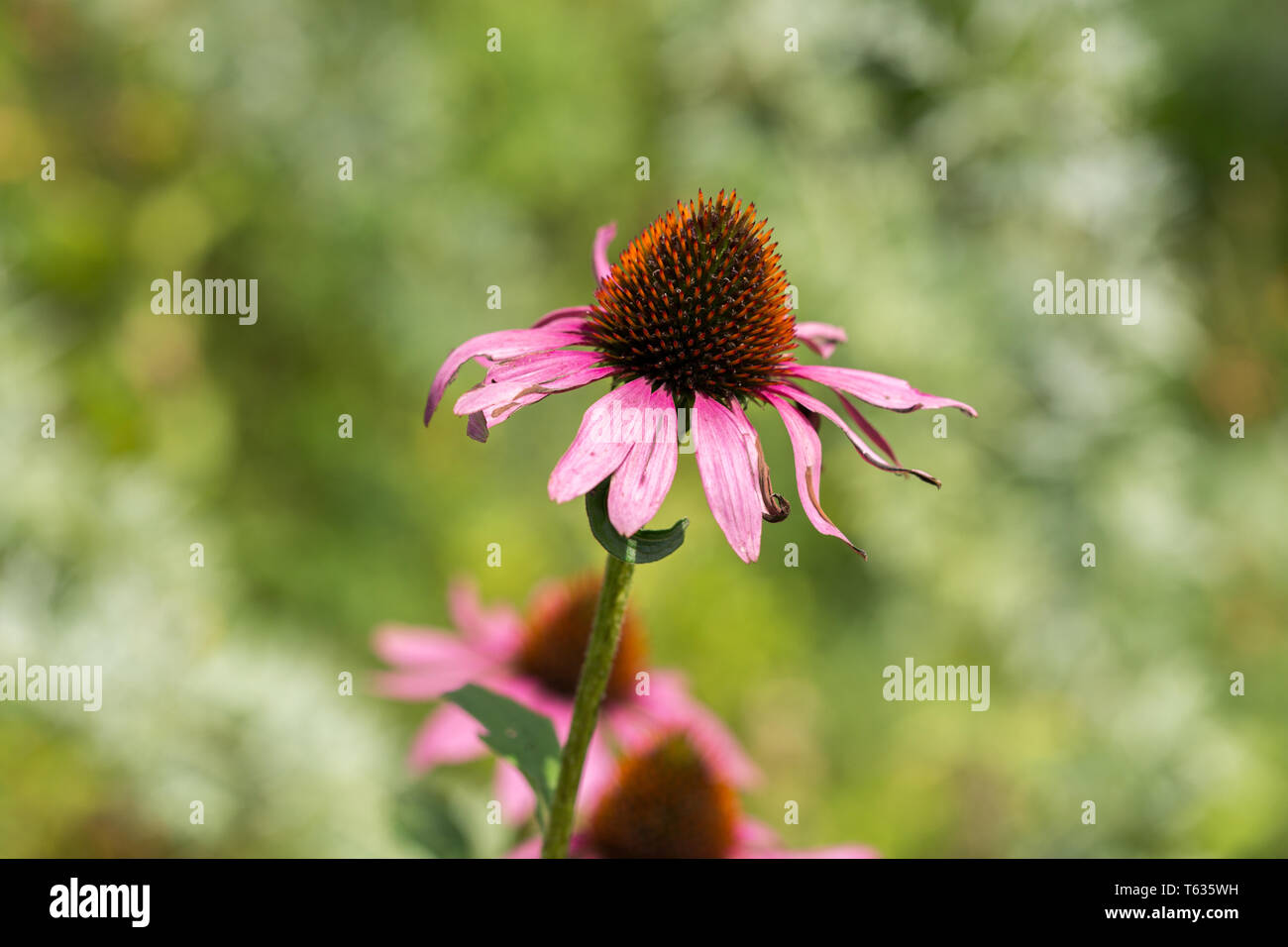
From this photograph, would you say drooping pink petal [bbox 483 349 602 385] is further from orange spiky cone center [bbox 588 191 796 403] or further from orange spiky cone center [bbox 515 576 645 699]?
orange spiky cone center [bbox 515 576 645 699]

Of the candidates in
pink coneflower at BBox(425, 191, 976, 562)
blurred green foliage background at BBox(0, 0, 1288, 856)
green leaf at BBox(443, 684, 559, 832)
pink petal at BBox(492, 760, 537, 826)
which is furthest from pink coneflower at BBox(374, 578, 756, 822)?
blurred green foliage background at BBox(0, 0, 1288, 856)

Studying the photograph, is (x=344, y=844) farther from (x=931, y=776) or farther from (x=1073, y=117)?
(x=1073, y=117)

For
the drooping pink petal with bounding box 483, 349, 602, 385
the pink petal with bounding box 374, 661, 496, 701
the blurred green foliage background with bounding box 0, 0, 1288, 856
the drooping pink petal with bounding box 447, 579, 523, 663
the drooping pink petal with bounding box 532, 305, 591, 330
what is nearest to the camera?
the drooping pink petal with bounding box 483, 349, 602, 385

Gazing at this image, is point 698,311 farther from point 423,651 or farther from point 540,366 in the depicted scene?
point 423,651

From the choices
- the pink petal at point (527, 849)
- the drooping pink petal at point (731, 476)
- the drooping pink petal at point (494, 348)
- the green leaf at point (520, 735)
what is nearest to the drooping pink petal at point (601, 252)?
the drooping pink petal at point (494, 348)

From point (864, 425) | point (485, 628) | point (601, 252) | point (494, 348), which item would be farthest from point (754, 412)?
point (494, 348)
